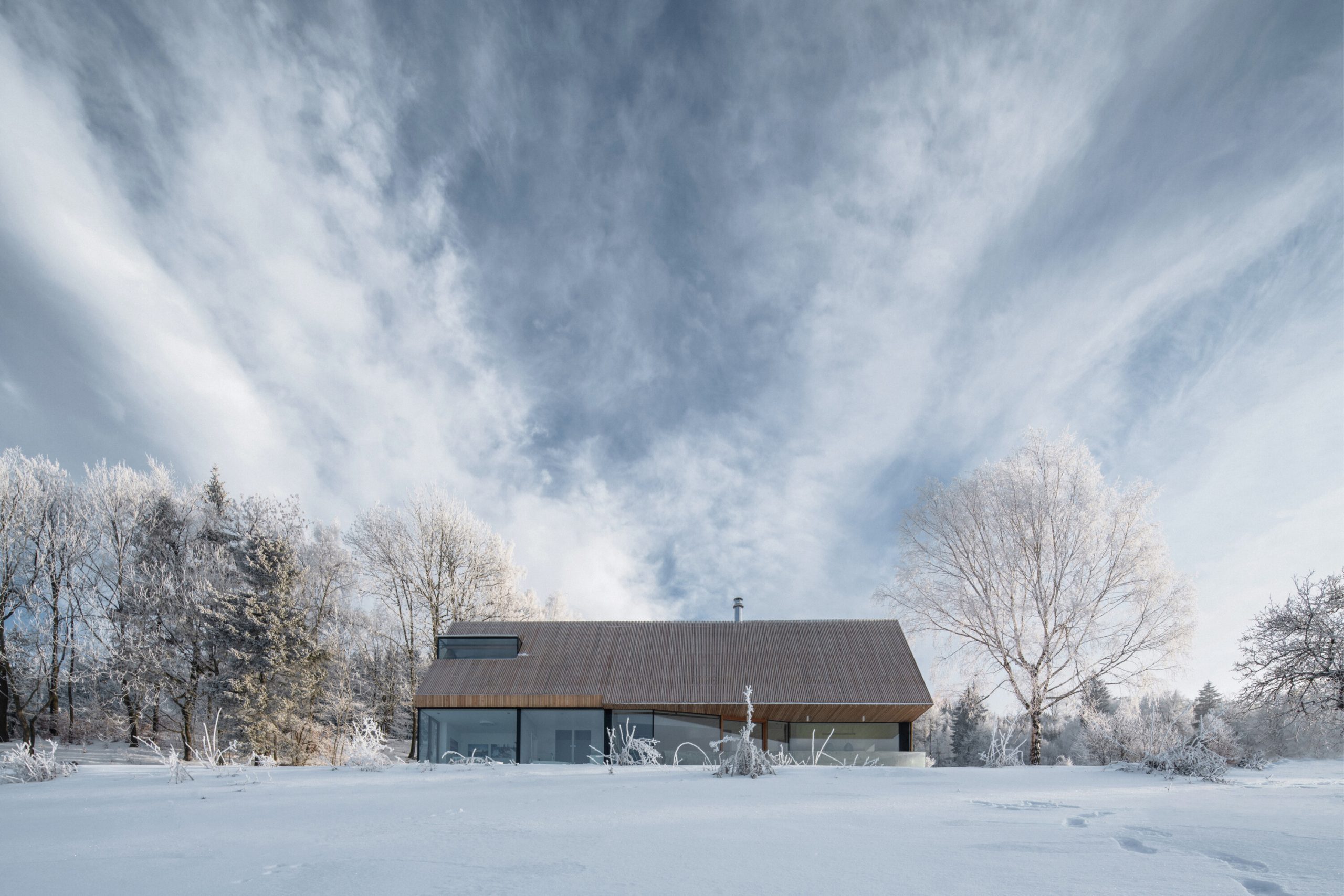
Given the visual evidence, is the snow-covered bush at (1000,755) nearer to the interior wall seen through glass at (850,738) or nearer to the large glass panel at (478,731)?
the interior wall seen through glass at (850,738)

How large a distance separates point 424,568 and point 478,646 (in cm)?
842

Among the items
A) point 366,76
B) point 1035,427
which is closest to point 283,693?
point 366,76

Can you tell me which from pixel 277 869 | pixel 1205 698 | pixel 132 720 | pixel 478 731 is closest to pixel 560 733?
pixel 478 731

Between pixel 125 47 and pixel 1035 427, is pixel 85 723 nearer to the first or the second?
pixel 125 47

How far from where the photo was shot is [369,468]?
22.4 m

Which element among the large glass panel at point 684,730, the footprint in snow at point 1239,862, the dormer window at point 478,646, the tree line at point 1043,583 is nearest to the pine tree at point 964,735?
the tree line at point 1043,583

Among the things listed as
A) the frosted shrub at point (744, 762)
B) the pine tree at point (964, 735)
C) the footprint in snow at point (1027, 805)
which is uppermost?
the footprint in snow at point (1027, 805)

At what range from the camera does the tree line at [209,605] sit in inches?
815

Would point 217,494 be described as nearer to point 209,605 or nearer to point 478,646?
point 209,605

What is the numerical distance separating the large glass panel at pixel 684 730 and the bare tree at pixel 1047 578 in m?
8.49

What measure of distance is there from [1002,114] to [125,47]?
615 inches

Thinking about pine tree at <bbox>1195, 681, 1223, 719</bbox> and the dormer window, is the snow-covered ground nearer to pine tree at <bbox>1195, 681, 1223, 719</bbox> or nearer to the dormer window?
the dormer window

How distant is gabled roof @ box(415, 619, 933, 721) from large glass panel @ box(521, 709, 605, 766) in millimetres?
405

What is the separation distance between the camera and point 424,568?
25.8m
